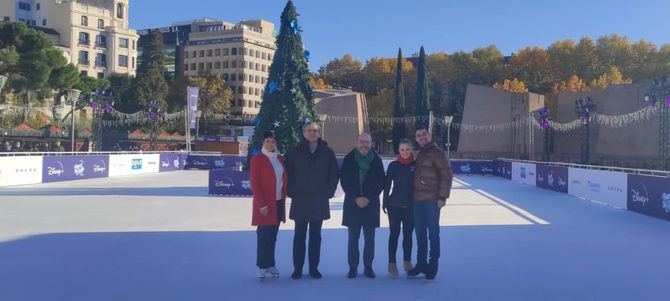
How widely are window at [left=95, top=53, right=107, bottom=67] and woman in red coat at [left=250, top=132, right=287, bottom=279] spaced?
72.9 metres

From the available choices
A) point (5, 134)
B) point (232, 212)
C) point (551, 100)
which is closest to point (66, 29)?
A: point (5, 134)

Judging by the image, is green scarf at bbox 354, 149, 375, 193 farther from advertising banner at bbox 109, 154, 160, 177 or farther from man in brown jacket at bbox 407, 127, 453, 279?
advertising banner at bbox 109, 154, 160, 177

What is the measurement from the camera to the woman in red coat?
220 inches

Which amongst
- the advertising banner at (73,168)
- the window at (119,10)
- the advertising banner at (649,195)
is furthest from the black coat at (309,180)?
the window at (119,10)

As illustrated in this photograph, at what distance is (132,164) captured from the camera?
96.5 feet

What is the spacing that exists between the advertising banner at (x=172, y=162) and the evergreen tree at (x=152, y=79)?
29262 mm

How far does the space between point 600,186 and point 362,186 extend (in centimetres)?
1344

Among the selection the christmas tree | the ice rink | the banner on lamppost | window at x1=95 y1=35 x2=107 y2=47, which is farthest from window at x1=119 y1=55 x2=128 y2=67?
the ice rink

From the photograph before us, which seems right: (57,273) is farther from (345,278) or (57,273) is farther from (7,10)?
(7,10)

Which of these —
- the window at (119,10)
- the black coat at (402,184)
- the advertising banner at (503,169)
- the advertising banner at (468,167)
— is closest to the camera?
the black coat at (402,184)

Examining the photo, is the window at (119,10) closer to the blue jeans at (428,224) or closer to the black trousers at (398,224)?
the black trousers at (398,224)

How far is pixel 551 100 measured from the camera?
206ft

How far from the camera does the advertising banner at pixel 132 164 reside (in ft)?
89.6

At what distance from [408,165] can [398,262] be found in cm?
174
